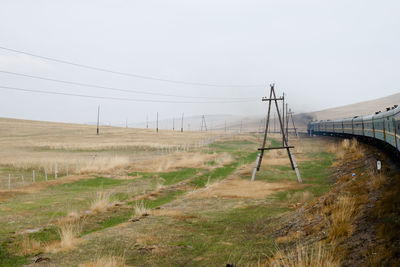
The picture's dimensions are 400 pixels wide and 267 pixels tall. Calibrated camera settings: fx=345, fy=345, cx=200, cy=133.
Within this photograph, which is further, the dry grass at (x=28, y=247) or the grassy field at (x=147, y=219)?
the dry grass at (x=28, y=247)

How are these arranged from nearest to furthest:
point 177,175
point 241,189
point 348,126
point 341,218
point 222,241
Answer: point 341,218
point 222,241
point 241,189
point 177,175
point 348,126

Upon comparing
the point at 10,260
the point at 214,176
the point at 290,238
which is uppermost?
the point at 290,238

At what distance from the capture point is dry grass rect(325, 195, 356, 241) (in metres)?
7.30

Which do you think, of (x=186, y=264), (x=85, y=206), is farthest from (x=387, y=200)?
(x=85, y=206)

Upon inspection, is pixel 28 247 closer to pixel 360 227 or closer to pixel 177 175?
pixel 360 227

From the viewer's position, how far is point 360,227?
7250 millimetres

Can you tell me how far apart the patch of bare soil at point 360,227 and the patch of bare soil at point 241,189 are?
21.1 ft

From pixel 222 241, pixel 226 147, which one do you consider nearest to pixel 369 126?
pixel 222 241

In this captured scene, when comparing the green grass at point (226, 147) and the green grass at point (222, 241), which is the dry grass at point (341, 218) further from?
the green grass at point (226, 147)

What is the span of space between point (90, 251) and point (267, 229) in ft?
17.2

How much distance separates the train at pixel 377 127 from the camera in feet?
55.7

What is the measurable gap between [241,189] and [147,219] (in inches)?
311

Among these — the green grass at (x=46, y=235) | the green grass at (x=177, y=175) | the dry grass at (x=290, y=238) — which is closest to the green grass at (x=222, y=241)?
the dry grass at (x=290, y=238)

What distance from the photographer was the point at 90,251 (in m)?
9.27
